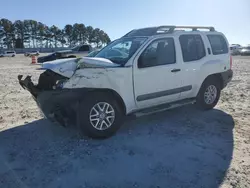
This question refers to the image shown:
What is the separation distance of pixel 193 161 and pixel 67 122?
7.18 feet

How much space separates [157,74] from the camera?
5203 millimetres

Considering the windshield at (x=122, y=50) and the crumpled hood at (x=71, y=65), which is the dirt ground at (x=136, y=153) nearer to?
the crumpled hood at (x=71, y=65)

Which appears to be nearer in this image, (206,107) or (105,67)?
(105,67)

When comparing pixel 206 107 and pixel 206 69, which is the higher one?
pixel 206 69

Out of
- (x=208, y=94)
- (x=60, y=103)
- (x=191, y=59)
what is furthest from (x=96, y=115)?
(x=208, y=94)

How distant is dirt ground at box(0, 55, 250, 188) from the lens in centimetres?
343

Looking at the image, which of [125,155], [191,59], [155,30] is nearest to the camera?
[125,155]

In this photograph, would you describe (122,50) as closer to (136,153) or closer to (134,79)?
(134,79)

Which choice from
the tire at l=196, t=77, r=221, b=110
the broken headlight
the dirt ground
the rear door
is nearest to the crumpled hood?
the broken headlight

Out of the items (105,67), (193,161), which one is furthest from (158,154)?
(105,67)

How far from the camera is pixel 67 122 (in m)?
4.55

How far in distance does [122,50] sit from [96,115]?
5.23ft

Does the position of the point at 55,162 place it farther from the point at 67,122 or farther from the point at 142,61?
the point at 142,61

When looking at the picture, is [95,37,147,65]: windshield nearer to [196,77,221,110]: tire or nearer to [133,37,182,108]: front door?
[133,37,182,108]: front door
